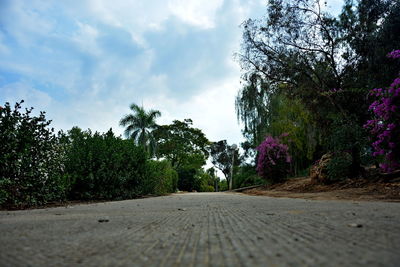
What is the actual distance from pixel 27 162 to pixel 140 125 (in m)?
24.3

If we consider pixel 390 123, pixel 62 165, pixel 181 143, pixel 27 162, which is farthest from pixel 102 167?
pixel 181 143

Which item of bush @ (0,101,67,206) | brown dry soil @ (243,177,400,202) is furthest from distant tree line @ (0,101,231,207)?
brown dry soil @ (243,177,400,202)

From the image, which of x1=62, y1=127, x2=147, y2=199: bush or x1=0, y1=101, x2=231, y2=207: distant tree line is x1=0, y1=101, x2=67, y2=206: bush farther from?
x1=62, y1=127, x2=147, y2=199: bush

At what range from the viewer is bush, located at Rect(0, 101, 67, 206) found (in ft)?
15.9

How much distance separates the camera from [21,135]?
17.1 feet

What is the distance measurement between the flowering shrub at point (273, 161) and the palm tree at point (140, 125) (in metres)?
17.1

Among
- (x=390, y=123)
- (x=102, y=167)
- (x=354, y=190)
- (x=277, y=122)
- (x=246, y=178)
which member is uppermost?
(x=277, y=122)

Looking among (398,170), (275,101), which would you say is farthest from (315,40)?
(275,101)

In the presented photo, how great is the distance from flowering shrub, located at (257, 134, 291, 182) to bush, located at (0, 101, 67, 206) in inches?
413

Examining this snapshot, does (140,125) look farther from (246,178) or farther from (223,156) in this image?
(223,156)

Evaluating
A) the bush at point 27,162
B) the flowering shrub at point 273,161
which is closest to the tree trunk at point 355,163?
the flowering shrub at point 273,161

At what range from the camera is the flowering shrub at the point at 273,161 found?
14.2 meters

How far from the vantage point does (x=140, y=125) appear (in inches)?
1156

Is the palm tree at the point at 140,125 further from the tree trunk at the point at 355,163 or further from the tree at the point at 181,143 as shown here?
the tree trunk at the point at 355,163
